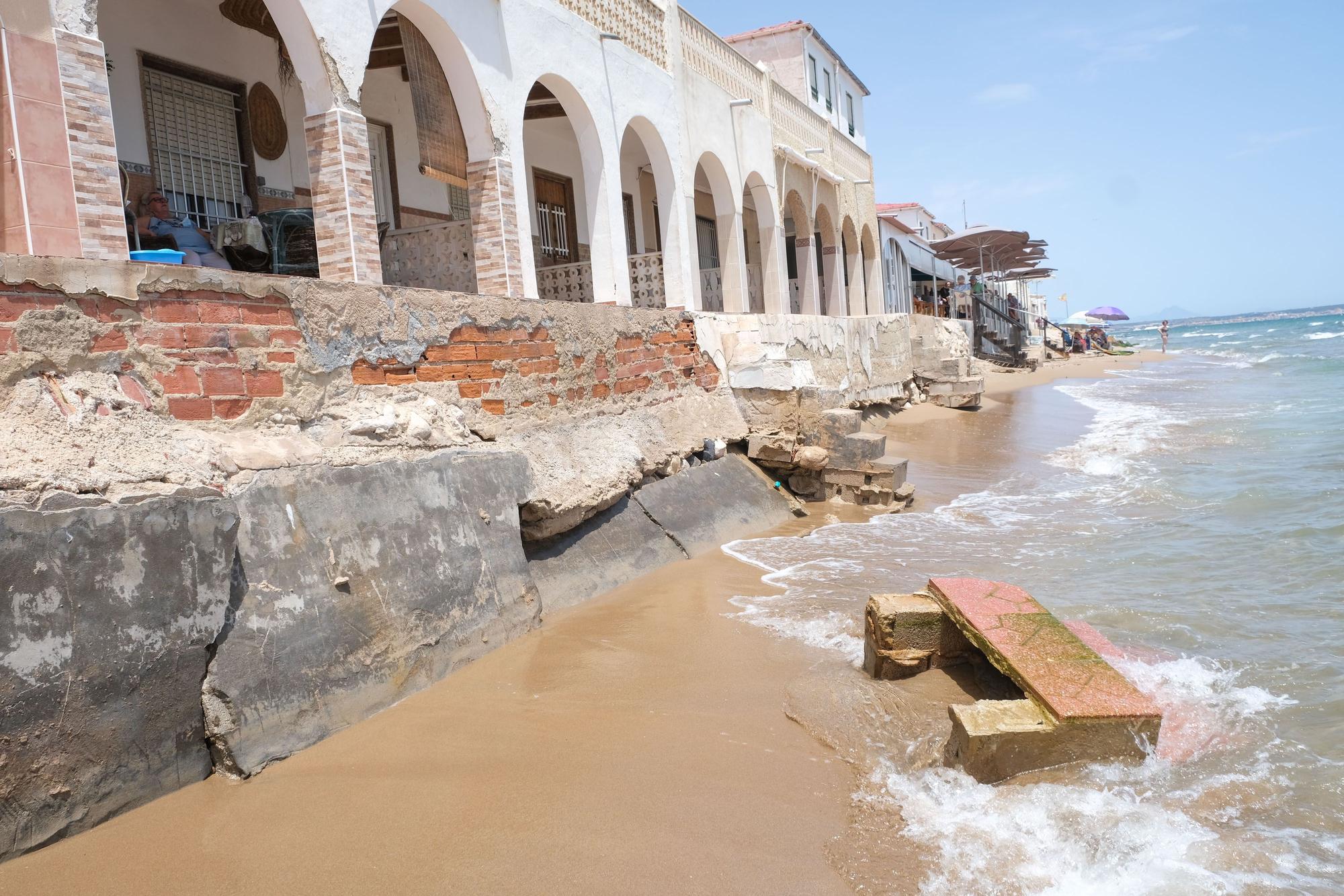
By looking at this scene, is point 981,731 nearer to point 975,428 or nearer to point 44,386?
point 44,386

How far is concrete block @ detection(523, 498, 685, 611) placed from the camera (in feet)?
16.0

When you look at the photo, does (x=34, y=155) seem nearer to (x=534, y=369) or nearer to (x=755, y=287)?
(x=534, y=369)

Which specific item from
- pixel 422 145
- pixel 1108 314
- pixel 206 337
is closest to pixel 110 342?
pixel 206 337

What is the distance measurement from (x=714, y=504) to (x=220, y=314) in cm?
396

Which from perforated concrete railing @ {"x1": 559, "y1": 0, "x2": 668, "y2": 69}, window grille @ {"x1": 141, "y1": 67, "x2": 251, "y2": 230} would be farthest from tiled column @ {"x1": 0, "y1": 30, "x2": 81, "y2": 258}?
perforated concrete railing @ {"x1": 559, "y1": 0, "x2": 668, "y2": 69}

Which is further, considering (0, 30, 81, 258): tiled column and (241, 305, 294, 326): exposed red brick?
(0, 30, 81, 258): tiled column

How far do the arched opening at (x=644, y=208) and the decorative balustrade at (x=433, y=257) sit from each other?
70.5 inches

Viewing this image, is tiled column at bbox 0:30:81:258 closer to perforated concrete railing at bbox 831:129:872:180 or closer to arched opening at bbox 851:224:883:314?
perforated concrete railing at bbox 831:129:872:180

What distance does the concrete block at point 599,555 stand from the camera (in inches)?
192

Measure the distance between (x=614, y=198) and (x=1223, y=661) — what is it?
7528mm

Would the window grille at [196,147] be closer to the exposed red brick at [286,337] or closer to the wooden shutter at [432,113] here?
the wooden shutter at [432,113]

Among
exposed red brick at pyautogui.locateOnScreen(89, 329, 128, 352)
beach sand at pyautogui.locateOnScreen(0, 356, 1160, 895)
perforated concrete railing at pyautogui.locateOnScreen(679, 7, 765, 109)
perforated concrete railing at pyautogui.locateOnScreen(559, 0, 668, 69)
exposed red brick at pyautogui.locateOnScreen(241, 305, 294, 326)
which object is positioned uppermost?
perforated concrete railing at pyautogui.locateOnScreen(679, 7, 765, 109)

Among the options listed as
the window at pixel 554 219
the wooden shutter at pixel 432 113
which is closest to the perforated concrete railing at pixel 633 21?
the wooden shutter at pixel 432 113

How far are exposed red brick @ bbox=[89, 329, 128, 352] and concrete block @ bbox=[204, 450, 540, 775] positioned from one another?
2.26 feet
